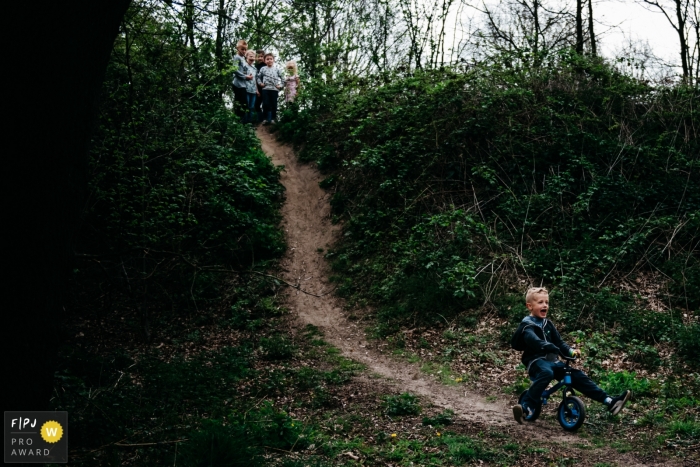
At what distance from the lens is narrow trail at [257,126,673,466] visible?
664 cm

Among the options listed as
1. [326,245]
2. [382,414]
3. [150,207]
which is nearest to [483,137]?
[326,245]

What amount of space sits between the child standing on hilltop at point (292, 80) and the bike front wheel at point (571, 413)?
50.7 ft

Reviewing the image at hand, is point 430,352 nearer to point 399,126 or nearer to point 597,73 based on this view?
point 399,126

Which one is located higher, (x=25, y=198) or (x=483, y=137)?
(x=483, y=137)

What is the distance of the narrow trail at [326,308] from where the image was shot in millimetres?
6637

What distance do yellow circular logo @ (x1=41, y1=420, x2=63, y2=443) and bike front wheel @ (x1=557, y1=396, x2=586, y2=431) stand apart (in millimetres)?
4795

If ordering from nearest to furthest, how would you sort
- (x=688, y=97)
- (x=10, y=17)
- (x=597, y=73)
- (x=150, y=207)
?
(x=10, y=17) < (x=150, y=207) < (x=688, y=97) < (x=597, y=73)

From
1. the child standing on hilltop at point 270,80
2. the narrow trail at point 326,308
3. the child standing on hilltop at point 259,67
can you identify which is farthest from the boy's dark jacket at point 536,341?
the child standing on hilltop at point 259,67

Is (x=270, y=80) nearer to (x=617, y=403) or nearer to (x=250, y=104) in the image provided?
(x=250, y=104)

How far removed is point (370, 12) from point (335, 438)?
17560mm

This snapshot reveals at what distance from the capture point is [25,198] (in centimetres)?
274

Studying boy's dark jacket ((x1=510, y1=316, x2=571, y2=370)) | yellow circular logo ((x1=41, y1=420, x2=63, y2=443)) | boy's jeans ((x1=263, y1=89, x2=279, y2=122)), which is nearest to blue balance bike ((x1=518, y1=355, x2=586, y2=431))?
boy's dark jacket ((x1=510, y1=316, x2=571, y2=370))

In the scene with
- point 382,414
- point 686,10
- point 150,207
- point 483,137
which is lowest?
point 382,414

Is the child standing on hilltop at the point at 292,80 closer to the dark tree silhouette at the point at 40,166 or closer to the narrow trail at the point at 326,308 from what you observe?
the narrow trail at the point at 326,308
